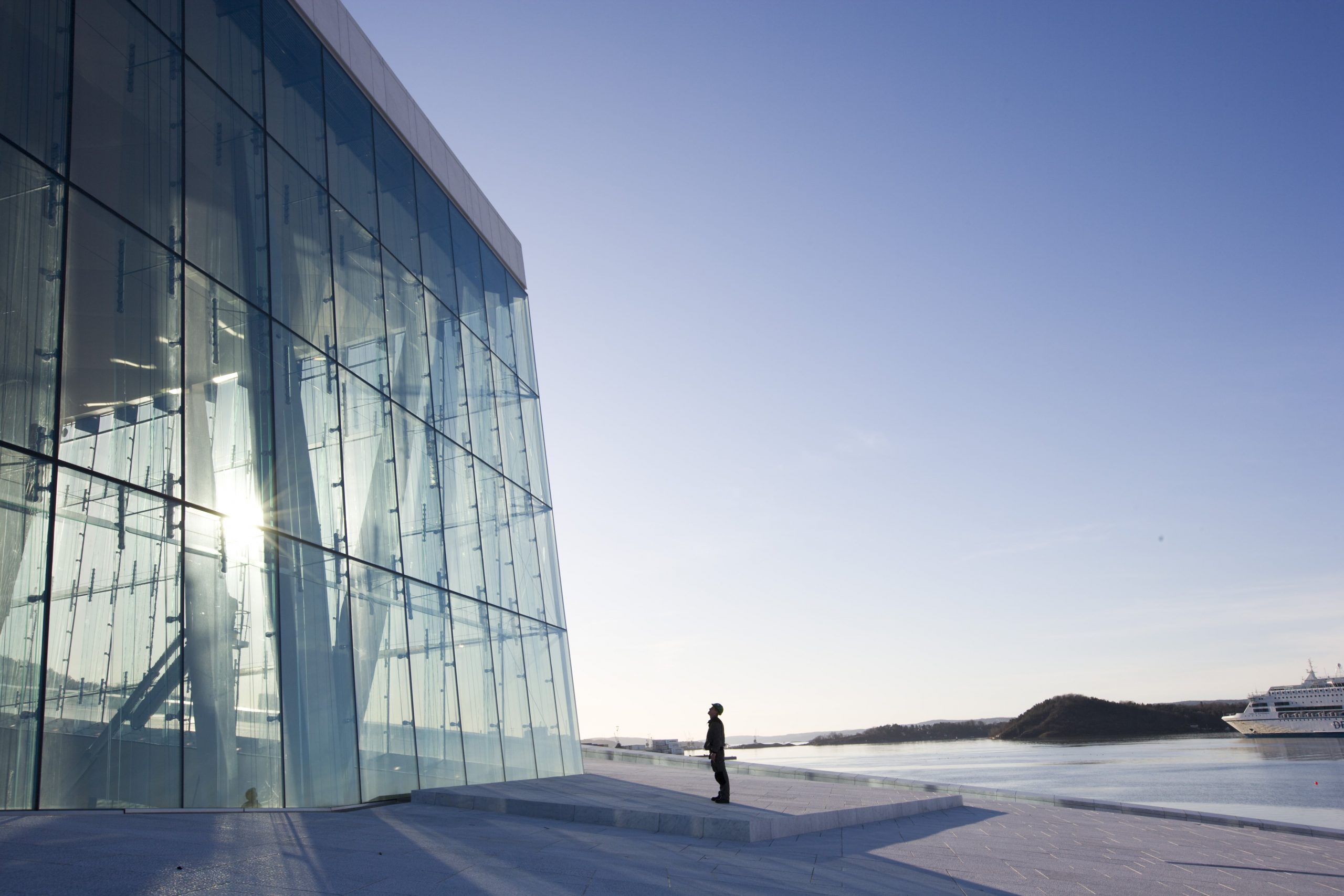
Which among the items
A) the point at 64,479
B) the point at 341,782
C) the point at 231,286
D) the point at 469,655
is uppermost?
the point at 231,286

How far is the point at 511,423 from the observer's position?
2238 cm

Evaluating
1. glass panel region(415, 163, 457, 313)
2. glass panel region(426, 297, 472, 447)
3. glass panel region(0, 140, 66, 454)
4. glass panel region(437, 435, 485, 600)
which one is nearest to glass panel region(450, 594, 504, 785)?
glass panel region(437, 435, 485, 600)

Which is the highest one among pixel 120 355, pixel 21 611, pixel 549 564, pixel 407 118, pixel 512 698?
pixel 407 118

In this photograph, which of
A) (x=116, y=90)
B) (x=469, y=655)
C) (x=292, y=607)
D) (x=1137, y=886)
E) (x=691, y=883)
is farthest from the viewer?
(x=469, y=655)

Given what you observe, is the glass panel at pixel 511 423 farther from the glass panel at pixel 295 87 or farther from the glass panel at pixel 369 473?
the glass panel at pixel 295 87

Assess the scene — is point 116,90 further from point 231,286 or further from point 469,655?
point 469,655

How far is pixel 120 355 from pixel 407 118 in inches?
443

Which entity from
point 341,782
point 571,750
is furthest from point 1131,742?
point 341,782

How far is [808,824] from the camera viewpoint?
37.2 feet

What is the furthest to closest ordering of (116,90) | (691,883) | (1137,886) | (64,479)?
(116,90) → (64,479) → (1137,886) → (691,883)

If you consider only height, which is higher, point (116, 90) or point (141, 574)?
point (116, 90)

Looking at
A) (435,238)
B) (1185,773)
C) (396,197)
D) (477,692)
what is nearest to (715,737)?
(477,692)

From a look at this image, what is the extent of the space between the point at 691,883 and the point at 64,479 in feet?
23.9

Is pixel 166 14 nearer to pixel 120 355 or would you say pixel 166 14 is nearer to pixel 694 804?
pixel 120 355
